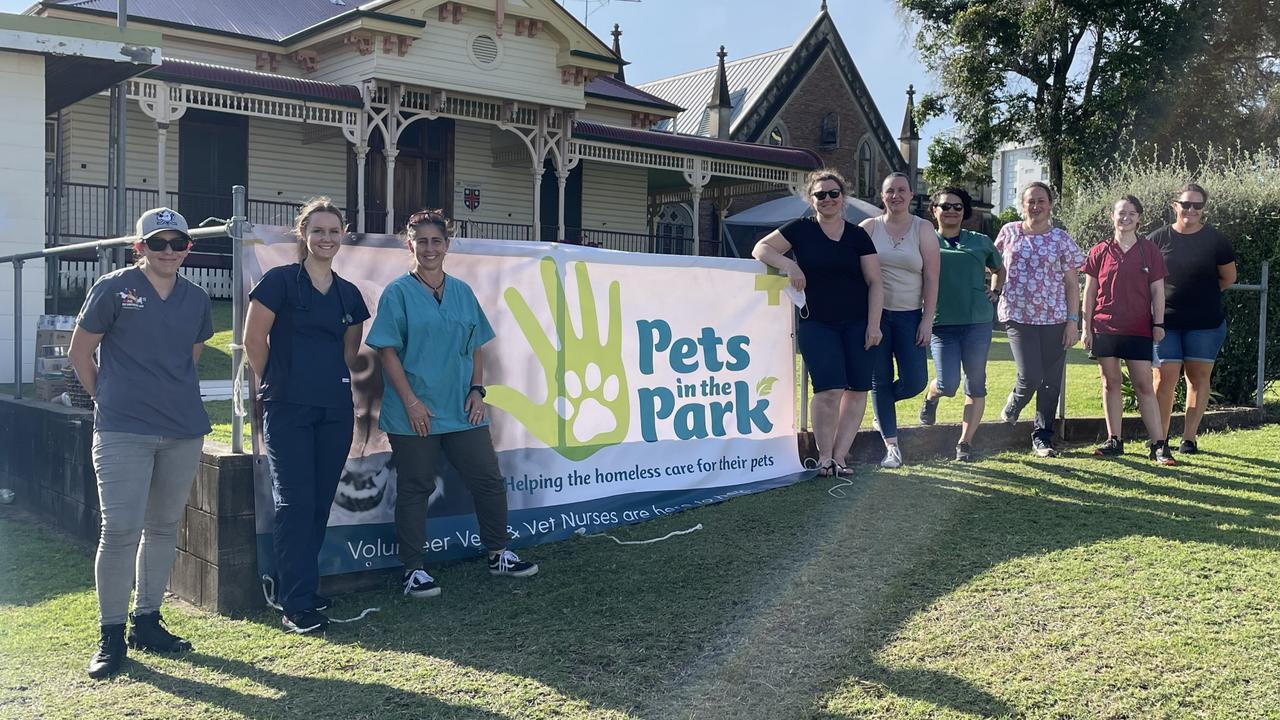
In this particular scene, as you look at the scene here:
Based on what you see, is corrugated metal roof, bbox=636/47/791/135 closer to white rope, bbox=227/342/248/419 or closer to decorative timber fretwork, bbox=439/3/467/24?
decorative timber fretwork, bbox=439/3/467/24

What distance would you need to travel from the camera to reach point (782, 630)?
429 centimetres

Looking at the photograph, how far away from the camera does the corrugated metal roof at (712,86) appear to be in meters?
36.6

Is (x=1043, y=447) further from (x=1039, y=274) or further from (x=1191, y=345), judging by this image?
(x=1191, y=345)

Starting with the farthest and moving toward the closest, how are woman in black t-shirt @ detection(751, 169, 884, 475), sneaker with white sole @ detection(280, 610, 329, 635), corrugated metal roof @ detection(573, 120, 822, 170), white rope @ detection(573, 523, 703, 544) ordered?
1. corrugated metal roof @ detection(573, 120, 822, 170)
2. woman in black t-shirt @ detection(751, 169, 884, 475)
3. white rope @ detection(573, 523, 703, 544)
4. sneaker with white sole @ detection(280, 610, 329, 635)

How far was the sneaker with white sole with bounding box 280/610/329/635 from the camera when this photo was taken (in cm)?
447

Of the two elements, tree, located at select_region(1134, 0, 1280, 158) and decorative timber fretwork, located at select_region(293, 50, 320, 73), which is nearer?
decorative timber fretwork, located at select_region(293, 50, 320, 73)

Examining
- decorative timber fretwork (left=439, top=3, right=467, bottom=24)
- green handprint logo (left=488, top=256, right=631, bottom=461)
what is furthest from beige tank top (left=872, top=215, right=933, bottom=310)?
decorative timber fretwork (left=439, top=3, right=467, bottom=24)

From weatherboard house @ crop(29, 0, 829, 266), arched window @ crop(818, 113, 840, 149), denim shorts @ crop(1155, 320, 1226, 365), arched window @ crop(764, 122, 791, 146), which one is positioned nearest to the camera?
denim shorts @ crop(1155, 320, 1226, 365)

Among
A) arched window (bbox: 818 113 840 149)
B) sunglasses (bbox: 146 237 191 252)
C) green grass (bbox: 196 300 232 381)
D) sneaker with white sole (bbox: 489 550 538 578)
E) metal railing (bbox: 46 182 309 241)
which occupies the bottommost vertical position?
sneaker with white sole (bbox: 489 550 538 578)

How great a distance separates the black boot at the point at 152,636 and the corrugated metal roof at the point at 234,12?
58.0 ft

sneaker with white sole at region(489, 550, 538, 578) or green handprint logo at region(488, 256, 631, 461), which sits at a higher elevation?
green handprint logo at region(488, 256, 631, 461)

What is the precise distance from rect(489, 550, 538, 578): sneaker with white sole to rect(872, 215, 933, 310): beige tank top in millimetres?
2985

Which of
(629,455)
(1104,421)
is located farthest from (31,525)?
(1104,421)

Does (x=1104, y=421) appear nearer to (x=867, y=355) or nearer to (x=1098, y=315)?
(x=1098, y=315)
